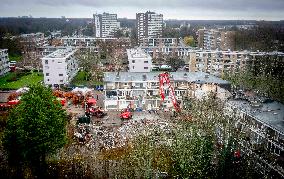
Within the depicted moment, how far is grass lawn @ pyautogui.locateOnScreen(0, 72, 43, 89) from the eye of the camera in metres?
38.0

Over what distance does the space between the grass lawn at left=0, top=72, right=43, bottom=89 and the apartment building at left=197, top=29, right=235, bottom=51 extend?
3273cm

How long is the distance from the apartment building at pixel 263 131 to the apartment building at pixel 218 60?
20258mm

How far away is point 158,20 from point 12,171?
237 feet

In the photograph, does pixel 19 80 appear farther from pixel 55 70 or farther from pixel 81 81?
pixel 81 81

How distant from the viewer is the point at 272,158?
1652cm

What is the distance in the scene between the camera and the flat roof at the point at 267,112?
674 inches

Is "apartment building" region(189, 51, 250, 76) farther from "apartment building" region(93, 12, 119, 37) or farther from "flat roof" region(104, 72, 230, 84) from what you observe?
"apartment building" region(93, 12, 119, 37)

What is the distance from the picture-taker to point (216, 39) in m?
63.2

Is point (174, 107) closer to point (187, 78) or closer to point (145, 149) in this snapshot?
point (187, 78)

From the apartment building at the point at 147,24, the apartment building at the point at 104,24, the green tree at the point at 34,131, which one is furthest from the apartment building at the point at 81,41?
the green tree at the point at 34,131

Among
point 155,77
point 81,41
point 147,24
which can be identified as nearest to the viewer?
point 155,77

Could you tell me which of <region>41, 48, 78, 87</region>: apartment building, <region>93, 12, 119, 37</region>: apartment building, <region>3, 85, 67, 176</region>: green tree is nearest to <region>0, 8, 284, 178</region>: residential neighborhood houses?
<region>41, 48, 78, 87</region>: apartment building

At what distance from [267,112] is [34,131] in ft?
43.7

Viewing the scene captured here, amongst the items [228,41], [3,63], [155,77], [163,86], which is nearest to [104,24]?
[228,41]
